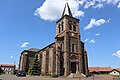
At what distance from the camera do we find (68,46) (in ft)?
144

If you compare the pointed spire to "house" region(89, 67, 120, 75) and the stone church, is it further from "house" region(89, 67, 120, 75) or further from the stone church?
"house" region(89, 67, 120, 75)

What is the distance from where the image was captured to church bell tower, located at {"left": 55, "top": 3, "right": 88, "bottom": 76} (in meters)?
42.6

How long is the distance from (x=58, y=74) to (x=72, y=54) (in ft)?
22.7

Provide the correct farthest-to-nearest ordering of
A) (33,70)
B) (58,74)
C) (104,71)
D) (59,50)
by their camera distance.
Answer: (104,71) < (33,70) < (59,50) < (58,74)

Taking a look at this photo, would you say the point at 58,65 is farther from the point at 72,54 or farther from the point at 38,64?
the point at 38,64

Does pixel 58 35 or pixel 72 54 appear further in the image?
pixel 58 35

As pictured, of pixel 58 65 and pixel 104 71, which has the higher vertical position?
pixel 58 65

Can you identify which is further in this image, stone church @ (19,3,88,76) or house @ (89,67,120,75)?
house @ (89,67,120,75)

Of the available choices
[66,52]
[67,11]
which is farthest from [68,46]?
[67,11]

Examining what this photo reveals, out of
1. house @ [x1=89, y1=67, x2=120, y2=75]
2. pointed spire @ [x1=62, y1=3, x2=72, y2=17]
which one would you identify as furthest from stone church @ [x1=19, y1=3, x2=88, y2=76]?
house @ [x1=89, y1=67, x2=120, y2=75]

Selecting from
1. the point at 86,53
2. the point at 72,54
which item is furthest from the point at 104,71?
the point at 72,54

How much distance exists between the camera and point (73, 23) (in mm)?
48656

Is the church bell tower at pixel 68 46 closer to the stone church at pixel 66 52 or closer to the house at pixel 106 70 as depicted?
the stone church at pixel 66 52

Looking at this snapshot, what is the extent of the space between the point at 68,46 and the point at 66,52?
80.0 inches
